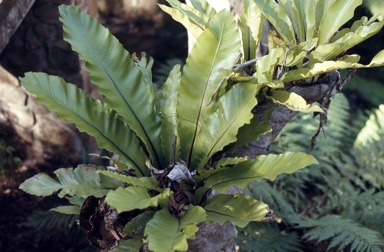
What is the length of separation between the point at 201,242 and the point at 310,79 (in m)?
0.49

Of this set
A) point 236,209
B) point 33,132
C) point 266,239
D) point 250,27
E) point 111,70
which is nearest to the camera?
point 236,209

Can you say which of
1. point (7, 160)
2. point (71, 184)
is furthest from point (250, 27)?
point (7, 160)

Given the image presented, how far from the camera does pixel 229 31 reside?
4.00ft

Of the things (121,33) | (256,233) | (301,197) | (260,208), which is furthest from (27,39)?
(260,208)

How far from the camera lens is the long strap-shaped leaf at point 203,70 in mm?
1218

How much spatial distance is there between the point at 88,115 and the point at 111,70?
125mm

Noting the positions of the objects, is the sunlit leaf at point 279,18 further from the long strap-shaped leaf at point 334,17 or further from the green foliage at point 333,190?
the green foliage at point 333,190

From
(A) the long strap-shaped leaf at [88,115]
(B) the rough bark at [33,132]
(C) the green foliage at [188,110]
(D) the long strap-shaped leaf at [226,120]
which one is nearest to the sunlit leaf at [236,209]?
(C) the green foliage at [188,110]

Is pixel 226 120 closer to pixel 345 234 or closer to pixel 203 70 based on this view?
pixel 203 70

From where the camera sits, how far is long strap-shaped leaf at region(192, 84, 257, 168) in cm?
120

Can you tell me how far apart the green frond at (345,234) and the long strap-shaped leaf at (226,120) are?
3.07 feet

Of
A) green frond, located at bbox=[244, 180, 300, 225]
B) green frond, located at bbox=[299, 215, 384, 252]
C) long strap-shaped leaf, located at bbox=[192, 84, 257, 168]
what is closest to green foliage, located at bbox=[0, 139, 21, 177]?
green frond, located at bbox=[244, 180, 300, 225]

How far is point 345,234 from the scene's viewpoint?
2.01m

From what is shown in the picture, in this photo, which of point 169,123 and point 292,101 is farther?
point 169,123
